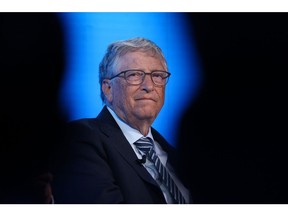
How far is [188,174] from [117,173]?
64cm

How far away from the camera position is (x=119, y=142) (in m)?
3.94

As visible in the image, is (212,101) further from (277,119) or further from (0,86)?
(0,86)

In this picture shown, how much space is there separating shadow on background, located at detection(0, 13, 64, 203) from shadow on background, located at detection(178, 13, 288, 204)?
114 cm

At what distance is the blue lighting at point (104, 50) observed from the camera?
13.4 feet

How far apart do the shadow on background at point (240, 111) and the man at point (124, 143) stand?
29cm

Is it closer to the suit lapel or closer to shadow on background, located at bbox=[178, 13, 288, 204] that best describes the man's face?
the suit lapel

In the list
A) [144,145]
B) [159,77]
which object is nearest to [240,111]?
[159,77]

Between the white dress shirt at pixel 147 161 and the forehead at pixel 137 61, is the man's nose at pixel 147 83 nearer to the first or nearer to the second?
the forehead at pixel 137 61

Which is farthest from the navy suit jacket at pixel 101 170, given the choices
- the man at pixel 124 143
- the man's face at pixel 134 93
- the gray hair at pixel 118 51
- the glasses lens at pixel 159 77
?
the glasses lens at pixel 159 77

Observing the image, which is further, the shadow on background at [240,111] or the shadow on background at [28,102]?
the shadow on background at [240,111]

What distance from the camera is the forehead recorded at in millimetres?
3984

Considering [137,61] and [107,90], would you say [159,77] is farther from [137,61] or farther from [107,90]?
[107,90]

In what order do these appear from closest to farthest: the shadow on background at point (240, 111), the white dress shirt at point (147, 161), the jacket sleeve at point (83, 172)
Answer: the jacket sleeve at point (83, 172) → the white dress shirt at point (147, 161) → the shadow on background at point (240, 111)

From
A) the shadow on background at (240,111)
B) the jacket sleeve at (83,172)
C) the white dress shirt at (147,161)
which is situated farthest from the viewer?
the shadow on background at (240,111)
